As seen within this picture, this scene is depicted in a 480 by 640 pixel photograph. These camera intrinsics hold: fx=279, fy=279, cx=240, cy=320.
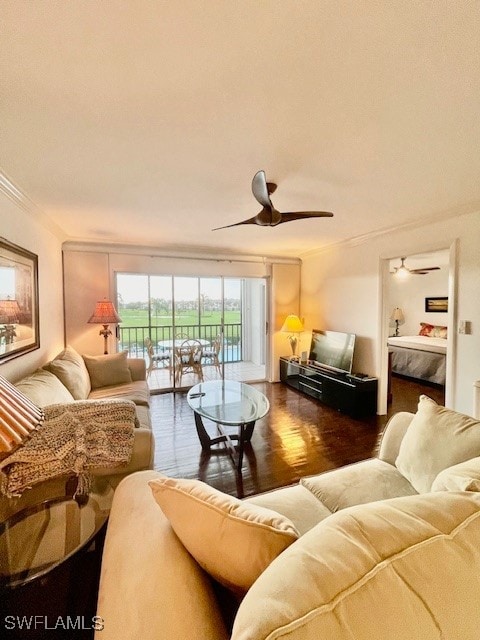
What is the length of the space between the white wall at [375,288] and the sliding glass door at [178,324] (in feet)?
4.60

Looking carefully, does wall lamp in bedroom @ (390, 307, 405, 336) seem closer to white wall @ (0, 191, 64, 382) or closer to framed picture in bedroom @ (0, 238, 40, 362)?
white wall @ (0, 191, 64, 382)

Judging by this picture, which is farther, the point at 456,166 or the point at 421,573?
the point at 456,166

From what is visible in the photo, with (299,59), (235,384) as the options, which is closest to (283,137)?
(299,59)

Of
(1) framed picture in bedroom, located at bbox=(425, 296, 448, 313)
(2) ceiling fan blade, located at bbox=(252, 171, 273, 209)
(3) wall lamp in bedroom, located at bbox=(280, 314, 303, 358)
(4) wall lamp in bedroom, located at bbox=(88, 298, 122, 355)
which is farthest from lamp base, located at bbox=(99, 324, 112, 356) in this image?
(1) framed picture in bedroom, located at bbox=(425, 296, 448, 313)

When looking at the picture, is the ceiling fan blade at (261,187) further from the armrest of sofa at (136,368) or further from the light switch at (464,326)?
the armrest of sofa at (136,368)

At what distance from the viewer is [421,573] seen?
20.4 inches

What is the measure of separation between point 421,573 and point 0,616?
4.73ft

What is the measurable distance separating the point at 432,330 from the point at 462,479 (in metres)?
6.18

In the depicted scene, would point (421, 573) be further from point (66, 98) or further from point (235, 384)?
point (235, 384)

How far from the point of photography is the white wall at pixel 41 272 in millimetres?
2262

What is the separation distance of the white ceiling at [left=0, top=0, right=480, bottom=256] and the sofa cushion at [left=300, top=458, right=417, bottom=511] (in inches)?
73.6

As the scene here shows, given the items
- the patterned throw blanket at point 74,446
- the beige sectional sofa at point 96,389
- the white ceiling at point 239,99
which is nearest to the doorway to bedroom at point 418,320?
the white ceiling at point 239,99

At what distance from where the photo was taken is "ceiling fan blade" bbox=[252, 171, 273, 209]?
1.67 meters

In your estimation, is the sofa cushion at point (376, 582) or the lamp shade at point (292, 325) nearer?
the sofa cushion at point (376, 582)
